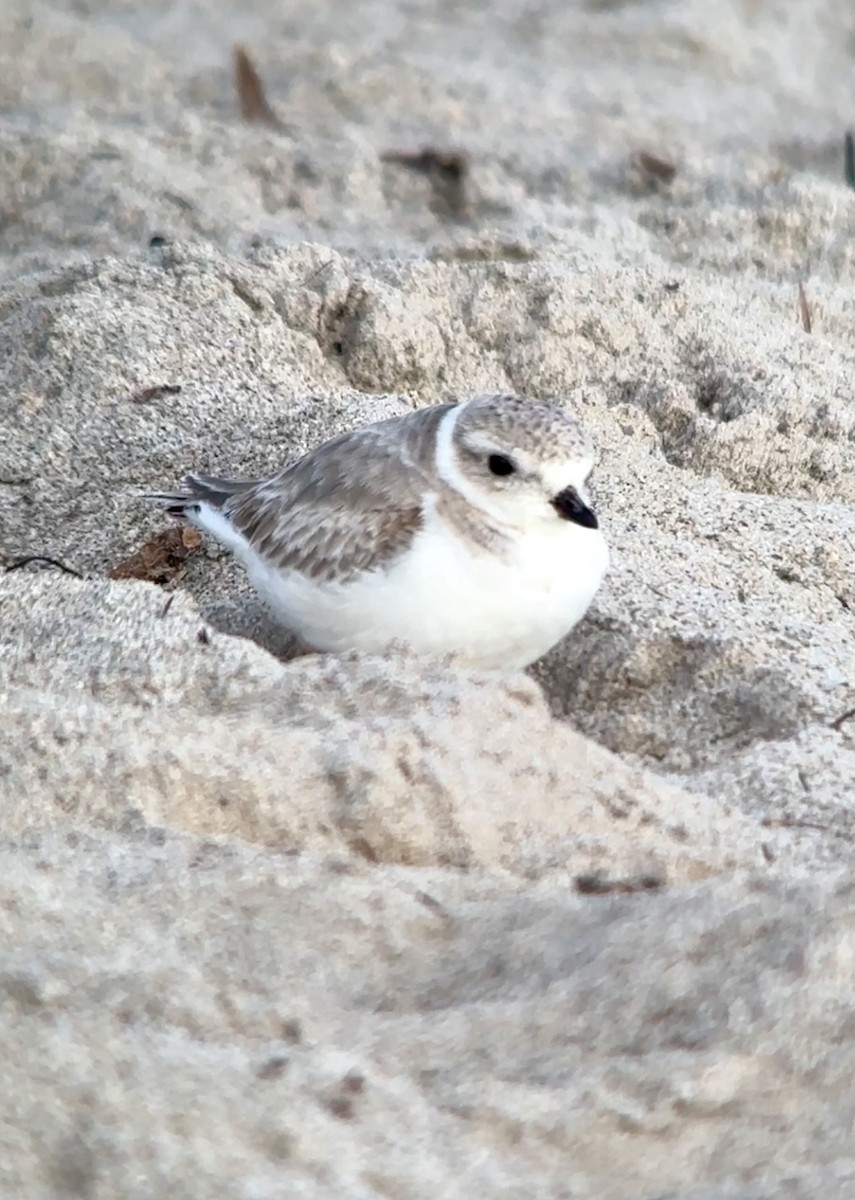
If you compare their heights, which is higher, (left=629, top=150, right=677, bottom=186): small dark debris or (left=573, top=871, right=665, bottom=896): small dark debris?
(left=573, top=871, right=665, bottom=896): small dark debris

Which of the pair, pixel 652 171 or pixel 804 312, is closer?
pixel 804 312

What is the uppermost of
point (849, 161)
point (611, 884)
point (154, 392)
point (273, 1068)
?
point (273, 1068)

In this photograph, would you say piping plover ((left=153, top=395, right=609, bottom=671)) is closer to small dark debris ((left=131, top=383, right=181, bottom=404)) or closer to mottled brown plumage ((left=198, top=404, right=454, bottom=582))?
mottled brown plumage ((left=198, top=404, right=454, bottom=582))

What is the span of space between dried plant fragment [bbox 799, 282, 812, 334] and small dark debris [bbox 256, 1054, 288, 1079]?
353 cm

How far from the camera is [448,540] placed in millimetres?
3471

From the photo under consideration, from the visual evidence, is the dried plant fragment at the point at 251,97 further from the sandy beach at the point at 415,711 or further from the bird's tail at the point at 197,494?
the bird's tail at the point at 197,494

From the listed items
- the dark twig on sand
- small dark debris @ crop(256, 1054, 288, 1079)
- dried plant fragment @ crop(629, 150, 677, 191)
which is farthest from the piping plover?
the dark twig on sand

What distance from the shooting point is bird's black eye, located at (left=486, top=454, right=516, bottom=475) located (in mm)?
3557

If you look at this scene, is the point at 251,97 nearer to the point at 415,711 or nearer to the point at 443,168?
the point at 443,168

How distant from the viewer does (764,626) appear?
365 centimetres

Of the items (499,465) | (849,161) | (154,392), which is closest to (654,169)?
(849,161)

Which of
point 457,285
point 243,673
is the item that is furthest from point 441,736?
point 457,285

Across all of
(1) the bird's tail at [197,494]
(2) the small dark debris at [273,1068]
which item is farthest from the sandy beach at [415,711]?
(1) the bird's tail at [197,494]

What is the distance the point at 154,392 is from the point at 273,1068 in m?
2.73
